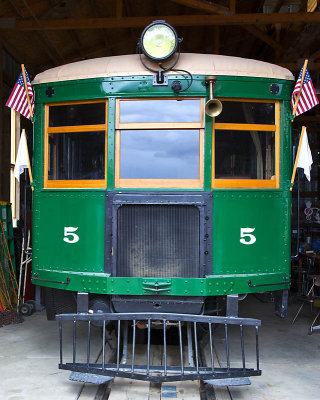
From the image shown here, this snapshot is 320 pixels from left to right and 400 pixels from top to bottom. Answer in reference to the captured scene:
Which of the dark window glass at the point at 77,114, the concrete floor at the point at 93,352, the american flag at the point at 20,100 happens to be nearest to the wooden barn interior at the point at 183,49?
the concrete floor at the point at 93,352

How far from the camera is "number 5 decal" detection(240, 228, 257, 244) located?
13.2ft

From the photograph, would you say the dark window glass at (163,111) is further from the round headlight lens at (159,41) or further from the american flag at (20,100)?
the american flag at (20,100)

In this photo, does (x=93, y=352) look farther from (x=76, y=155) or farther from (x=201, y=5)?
(x=201, y=5)

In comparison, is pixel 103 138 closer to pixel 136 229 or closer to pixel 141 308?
pixel 136 229

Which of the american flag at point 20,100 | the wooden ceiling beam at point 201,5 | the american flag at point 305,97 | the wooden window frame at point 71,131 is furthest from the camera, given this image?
the wooden ceiling beam at point 201,5

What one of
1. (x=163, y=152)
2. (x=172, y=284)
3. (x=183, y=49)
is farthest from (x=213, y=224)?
(x=183, y=49)

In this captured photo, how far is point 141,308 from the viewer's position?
3.95 meters

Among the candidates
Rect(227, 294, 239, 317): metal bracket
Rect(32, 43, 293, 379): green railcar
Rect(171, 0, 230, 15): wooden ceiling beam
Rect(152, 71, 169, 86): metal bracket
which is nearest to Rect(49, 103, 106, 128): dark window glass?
Rect(32, 43, 293, 379): green railcar

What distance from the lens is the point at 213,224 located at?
3.96 meters

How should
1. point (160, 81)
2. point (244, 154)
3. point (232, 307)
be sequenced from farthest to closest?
point (244, 154) < point (160, 81) < point (232, 307)

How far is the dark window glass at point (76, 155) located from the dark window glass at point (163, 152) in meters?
0.25

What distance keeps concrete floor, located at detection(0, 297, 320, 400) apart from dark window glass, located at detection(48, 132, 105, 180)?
1.85 metres

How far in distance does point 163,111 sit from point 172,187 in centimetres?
66

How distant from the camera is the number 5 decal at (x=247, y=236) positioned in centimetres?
403
